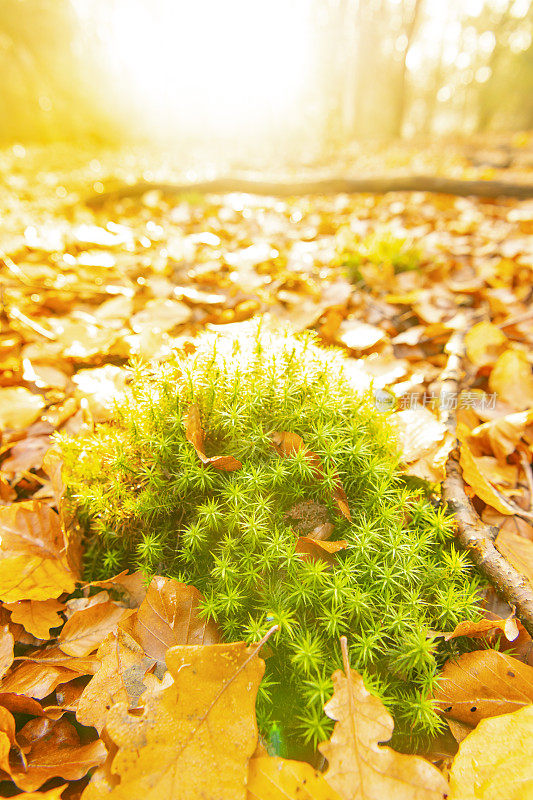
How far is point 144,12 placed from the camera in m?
15.9

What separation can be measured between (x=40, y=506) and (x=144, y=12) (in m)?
20.3

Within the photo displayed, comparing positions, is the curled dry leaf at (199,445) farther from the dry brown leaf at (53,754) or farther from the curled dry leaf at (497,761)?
the curled dry leaf at (497,761)

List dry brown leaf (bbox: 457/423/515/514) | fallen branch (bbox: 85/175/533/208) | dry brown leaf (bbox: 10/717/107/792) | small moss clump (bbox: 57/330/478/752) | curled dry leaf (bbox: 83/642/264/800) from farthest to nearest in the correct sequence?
fallen branch (bbox: 85/175/533/208), dry brown leaf (bbox: 457/423/515/514), small moss clump (bbox: 57/330/478/752), dry brown leaf (bbox: 10/717/107/792), curled dry leaf (bbox: 83/642/264/800)

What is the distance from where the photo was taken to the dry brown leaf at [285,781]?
3.30 ft

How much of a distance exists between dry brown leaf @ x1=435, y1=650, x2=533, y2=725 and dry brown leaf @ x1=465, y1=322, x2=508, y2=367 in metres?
1.60

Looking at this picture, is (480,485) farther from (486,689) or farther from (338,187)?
(338,187)

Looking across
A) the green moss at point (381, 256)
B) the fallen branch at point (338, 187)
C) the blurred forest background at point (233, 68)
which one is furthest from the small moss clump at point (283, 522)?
the blurred forest background at point (233, 68)

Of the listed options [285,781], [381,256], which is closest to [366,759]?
[285,781]

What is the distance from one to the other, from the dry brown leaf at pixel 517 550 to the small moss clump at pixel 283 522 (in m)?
0.19

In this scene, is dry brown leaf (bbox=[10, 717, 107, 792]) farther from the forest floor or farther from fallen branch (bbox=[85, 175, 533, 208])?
fallen branch (bbox=[85, 175, 533, 208])

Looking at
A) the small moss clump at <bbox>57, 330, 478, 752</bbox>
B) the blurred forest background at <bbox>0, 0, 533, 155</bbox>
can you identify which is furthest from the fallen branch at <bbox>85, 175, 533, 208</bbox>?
the blurred forest background at <bbox>0, 0, 533, 155</bbox>

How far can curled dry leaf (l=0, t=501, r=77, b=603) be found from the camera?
4.58 ft

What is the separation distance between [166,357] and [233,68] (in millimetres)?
22985

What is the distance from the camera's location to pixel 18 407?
1981 millimetres
